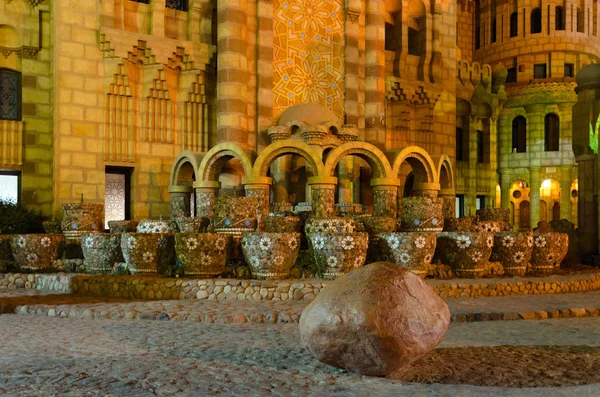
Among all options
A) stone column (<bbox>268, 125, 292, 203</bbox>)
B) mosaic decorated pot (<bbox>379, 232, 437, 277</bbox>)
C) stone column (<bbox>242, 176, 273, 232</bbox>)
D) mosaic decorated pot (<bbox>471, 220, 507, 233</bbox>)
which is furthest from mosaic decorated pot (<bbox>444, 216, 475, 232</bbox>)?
stone column (<bbox>268, 125, 292, 203</bbox>)

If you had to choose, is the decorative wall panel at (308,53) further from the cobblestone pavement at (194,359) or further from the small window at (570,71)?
the small window at (570,71)

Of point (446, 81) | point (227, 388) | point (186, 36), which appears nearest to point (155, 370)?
point (227, 388)

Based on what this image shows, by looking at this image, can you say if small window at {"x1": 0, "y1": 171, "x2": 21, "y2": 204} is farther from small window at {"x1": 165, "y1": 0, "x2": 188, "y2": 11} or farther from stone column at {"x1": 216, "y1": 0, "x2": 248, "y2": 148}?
small window at {"x1": 165, "y1": 0, "x2": 188, "y2": 11}

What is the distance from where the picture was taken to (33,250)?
1062 cm

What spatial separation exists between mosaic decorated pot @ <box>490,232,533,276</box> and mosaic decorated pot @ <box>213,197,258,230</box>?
449 cm

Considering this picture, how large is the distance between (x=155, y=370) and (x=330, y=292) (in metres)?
1.61

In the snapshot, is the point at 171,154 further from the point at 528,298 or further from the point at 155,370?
the point at 155,370

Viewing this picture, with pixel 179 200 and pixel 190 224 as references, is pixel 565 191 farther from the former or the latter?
pixel 190 224

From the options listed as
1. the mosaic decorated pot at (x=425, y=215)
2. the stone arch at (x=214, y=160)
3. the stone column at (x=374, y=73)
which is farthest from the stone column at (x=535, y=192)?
the stone arch at (x=214, y=160)

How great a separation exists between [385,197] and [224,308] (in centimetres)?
527

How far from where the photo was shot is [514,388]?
4680 mm

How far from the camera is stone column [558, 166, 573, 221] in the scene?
31031 millimetres

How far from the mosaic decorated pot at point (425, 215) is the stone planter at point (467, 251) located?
2.46ft

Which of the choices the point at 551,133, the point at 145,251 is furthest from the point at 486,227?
the point at 551,133
